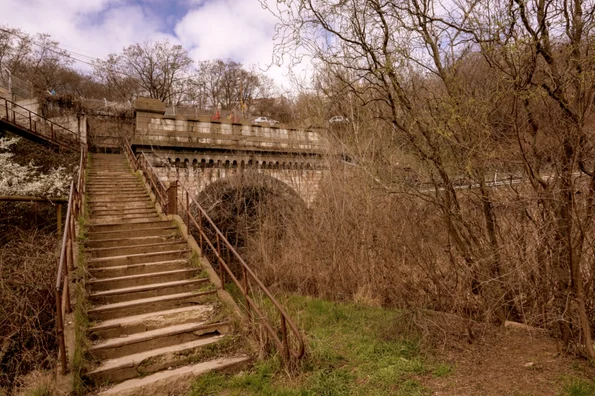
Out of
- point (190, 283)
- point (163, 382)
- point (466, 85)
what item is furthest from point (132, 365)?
point (466, 85)

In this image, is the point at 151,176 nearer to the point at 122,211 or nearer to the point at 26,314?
the point at 122,211

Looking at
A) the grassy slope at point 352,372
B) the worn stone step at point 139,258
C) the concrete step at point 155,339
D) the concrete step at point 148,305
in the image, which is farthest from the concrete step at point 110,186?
the grassy slope at point 352,372

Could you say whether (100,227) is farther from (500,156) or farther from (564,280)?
(564,280)

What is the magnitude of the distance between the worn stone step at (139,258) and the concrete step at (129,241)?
54 cm

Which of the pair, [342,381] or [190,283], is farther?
[190,283]

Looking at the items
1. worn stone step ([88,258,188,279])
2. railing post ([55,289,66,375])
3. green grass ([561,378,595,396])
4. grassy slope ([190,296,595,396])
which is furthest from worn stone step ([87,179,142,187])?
green grass ([561,378,595,396])

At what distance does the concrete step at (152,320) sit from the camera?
5113 mm

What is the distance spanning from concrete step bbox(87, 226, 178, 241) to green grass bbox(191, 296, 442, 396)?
439 cm

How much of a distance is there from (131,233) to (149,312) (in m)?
2.77

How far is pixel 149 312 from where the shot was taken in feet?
18.9

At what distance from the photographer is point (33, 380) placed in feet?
14.5

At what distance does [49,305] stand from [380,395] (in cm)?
A: 558

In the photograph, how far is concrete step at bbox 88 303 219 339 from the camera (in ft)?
16.8

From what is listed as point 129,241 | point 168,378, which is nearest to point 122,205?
point 129,241
